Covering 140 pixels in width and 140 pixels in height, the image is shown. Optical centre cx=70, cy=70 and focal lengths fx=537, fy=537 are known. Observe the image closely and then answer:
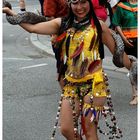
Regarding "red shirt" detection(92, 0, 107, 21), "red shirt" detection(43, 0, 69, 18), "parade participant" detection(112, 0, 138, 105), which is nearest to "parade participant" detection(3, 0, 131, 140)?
"red shirt" detection(43, 0, 69, 18)

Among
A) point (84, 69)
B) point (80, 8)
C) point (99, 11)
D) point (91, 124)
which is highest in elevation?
point (80, 8)

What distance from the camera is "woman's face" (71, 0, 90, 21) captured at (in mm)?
4438

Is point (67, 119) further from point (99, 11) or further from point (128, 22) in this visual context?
point (128, 22)

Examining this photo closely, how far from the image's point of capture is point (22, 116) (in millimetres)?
6875

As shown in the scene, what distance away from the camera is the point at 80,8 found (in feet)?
14.6

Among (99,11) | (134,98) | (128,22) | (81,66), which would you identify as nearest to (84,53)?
(81,66)

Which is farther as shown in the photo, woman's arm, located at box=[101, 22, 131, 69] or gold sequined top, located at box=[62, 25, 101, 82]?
woman's arm, located at box=[101, 22, 131, 69]

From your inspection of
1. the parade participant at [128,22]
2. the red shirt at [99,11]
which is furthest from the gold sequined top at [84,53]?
the parade participant at [128,22]

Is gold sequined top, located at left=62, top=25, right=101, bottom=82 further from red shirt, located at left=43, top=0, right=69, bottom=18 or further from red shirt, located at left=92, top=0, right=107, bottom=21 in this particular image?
red shirt, located at left=92, top=0, right=107, bottom=21

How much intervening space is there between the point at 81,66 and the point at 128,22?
2.74 metres

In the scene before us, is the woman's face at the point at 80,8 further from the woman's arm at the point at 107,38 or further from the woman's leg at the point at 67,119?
the woman's leg at the point at 67,119

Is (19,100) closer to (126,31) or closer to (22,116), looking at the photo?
(22,116)

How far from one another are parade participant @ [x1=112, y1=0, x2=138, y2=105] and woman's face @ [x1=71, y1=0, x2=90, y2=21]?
2558 millimetres

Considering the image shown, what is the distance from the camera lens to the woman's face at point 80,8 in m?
4.44
